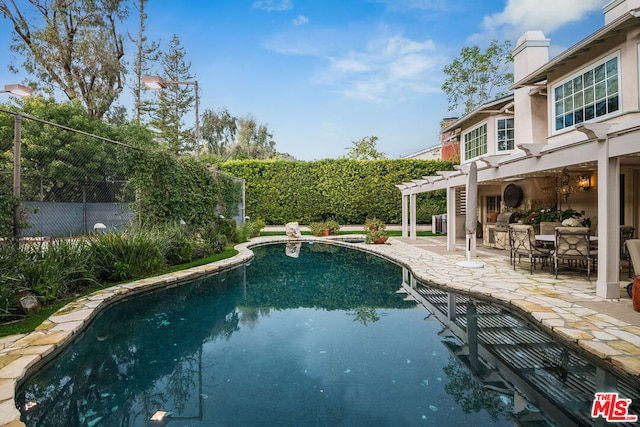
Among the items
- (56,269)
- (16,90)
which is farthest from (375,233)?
(16,90)

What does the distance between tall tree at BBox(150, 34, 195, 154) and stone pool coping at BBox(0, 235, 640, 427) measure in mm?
20409

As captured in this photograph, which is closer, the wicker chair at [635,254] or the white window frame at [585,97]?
the wicker chair at [635,254]

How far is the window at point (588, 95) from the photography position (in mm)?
6926

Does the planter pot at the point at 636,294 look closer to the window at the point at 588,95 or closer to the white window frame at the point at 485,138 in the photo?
the window at the point at 588,95

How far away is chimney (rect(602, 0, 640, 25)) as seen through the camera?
7.42 metres

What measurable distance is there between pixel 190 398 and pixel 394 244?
34.1ft

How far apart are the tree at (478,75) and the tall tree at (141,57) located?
20.0 metres

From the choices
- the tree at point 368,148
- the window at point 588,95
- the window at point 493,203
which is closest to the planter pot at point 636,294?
the window at point 588,95

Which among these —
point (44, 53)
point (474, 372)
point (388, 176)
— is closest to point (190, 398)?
point (474, 372)

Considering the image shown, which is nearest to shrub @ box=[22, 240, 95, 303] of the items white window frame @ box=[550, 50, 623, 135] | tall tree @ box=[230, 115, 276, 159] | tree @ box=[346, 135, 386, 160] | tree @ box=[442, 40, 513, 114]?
white window frame @ box=[550, 50, 623, 135]

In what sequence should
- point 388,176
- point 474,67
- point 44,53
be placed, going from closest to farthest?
point 44,53
point 388,176
point 474,67

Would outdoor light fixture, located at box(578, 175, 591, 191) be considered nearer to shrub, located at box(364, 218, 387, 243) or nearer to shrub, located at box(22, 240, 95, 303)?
shrub, located at box(364, 218, 387, 243)

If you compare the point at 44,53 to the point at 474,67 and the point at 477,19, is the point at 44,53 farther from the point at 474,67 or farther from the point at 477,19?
the point at 474,67

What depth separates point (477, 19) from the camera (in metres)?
17.3
